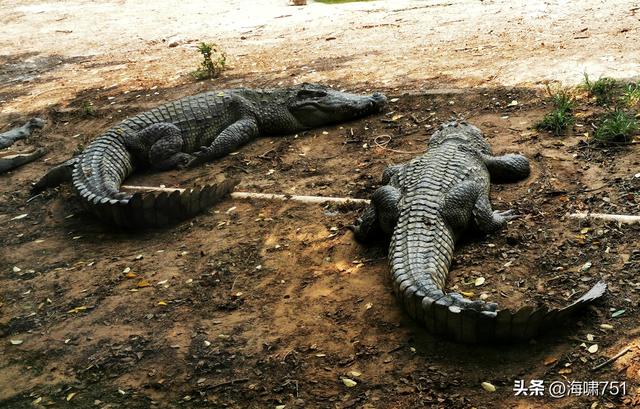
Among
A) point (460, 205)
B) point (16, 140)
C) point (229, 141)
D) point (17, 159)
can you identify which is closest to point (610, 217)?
point (460, 205)

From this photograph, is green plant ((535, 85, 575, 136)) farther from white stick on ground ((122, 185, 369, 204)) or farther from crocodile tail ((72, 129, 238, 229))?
crocodile tail ((72, 129, 238, 229))

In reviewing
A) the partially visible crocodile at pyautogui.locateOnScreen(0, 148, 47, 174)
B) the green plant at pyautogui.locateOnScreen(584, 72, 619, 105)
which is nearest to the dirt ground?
the partially visible crocodile at pyautogui.locateOnScreen(0, 148, 47, 174)

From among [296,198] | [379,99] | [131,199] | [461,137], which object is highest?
[461,137]

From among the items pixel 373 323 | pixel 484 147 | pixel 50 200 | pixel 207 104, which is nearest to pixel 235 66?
pixel 207 104

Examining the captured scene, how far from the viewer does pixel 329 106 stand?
23.6 ft

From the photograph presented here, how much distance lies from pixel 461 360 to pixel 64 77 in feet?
28.9

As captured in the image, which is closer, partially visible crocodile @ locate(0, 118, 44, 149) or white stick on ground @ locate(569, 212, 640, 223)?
white stick on ground @ locate(569, 212, 640, 223)

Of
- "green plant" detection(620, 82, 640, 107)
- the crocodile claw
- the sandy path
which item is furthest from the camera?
A: the sandy path

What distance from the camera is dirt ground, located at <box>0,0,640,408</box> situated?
351 centimetres

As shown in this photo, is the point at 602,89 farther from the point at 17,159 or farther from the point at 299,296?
the point at 17,159

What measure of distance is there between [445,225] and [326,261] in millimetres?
882

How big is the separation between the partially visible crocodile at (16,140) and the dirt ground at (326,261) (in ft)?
0.43

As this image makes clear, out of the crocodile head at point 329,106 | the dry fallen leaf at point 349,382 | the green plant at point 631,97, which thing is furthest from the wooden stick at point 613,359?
the crocodile head at point 329,106

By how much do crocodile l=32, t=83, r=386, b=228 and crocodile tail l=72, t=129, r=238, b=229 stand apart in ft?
0.05
